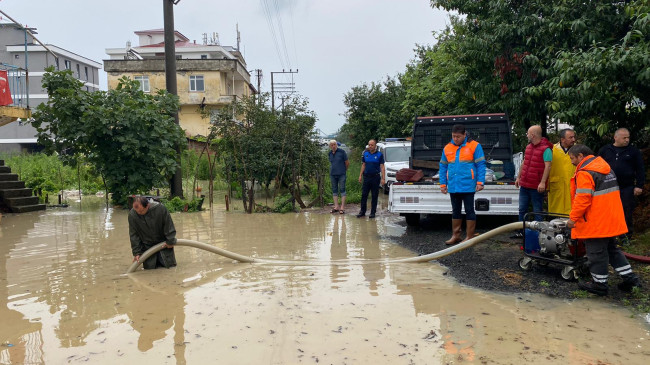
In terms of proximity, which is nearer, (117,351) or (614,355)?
(614,355)

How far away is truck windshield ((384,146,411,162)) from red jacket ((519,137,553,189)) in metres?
9.37

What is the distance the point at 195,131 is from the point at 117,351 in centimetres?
4356

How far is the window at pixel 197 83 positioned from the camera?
1791 inches

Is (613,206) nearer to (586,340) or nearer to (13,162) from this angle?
(586,340)

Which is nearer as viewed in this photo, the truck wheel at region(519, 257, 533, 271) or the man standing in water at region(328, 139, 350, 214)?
the truck wheel at region(519, 257, 533, 271)

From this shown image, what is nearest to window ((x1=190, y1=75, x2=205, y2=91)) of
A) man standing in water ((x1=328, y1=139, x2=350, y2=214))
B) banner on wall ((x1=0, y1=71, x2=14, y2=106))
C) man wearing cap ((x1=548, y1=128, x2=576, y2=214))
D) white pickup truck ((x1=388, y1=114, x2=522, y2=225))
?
banner on wall ((x1=0, y1=71, x2=14, y2=106))

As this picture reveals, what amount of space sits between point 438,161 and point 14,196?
11.3 meters

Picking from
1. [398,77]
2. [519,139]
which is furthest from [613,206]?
[398,77]

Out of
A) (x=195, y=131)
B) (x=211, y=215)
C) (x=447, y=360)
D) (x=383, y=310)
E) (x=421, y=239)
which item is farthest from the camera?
(x=195, y=131)

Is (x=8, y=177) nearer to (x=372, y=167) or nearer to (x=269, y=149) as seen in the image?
(x=269, y=149)

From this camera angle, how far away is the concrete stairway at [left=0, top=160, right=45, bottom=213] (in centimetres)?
1336

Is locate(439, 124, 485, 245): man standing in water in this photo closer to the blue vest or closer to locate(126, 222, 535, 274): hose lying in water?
locate(126, 222, 535, 274): hose lying in water

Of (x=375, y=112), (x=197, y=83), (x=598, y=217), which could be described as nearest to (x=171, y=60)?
(x=598, y=217)

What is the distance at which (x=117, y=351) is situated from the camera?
4.13m
